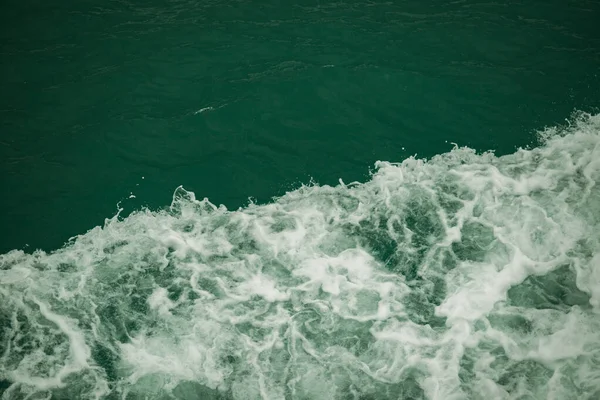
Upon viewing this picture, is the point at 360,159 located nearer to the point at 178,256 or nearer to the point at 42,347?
the point at 178,256

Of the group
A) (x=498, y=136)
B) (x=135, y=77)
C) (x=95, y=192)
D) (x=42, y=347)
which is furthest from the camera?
(x=135, y=77)

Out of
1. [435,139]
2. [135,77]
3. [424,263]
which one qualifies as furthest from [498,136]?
[135,77]

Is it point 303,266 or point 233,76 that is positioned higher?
point 233,76

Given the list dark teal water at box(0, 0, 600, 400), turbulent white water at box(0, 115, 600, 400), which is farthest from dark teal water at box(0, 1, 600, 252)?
turbulent white water at box(0, 115, 600, 400)

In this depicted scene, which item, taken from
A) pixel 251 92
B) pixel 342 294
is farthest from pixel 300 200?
pixel 251 92

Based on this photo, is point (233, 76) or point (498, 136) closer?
point (498, 136)
